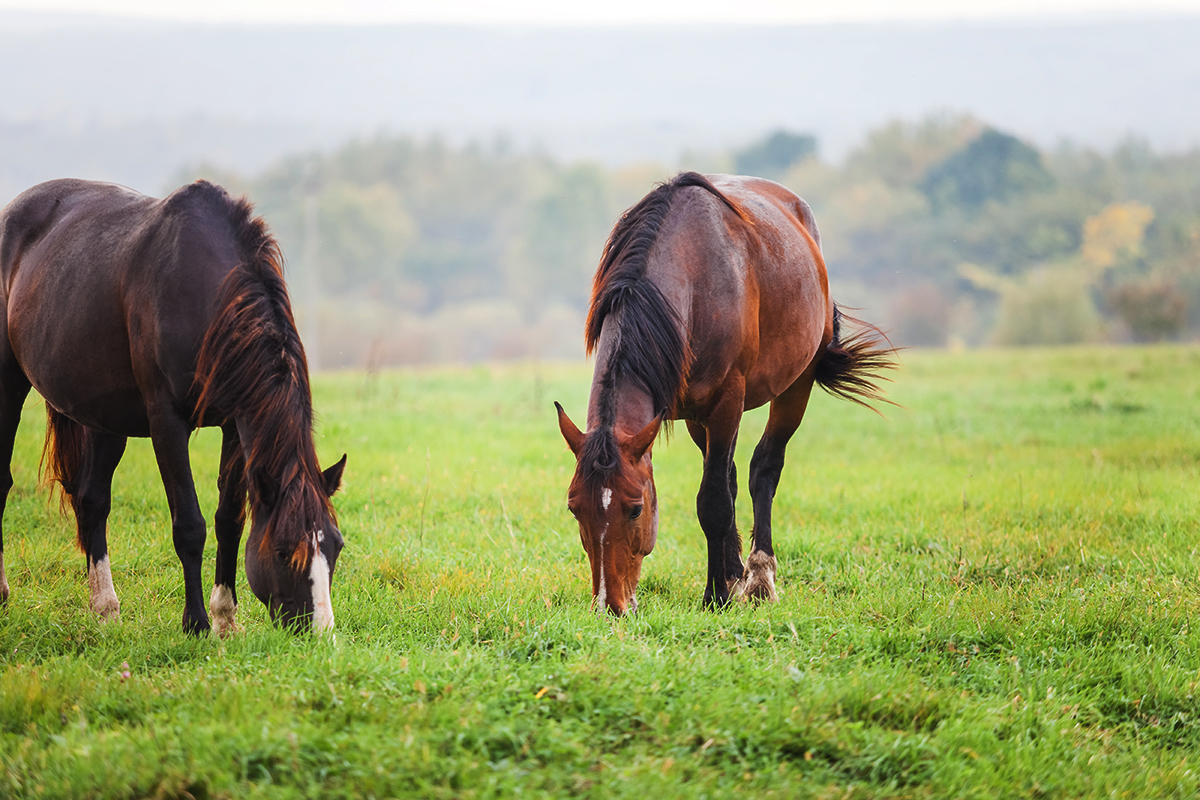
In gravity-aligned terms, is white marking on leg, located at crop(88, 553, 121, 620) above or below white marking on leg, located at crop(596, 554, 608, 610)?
below

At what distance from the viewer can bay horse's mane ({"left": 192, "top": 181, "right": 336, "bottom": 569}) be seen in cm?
369

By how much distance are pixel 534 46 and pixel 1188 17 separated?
5701cm

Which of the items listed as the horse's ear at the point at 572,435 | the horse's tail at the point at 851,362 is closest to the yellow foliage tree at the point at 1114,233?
the horse's tail at the point at 851,362

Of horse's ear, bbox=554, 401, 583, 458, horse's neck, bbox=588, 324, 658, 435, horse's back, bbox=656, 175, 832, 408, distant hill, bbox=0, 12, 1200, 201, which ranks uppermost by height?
distant hill, bbox=0, 12, 1200, 201

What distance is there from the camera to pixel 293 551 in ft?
12.0

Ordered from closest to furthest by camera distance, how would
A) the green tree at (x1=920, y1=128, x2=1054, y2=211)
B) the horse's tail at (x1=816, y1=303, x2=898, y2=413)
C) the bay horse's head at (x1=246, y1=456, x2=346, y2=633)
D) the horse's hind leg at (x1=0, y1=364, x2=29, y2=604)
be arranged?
the bay horse's head at (x1=246, y1=456, x2=346, y2=633), the horse's hind leg at (x1=0, y1=364, x2=29, y2=604), the horse's tail at (x1=816, y1=303, x2=898, y2=413), the green tree at (x1=920, y1=128, x2=1054, y2=211)

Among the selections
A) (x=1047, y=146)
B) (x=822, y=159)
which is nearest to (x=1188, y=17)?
(x=1047, y=146)

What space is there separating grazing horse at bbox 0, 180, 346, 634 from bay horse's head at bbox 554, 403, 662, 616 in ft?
3.61

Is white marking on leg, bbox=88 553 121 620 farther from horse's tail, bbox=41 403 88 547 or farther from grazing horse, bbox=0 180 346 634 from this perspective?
horse's tail, bbox=41 403 88 547

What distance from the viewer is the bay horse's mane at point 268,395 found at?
12.1ft

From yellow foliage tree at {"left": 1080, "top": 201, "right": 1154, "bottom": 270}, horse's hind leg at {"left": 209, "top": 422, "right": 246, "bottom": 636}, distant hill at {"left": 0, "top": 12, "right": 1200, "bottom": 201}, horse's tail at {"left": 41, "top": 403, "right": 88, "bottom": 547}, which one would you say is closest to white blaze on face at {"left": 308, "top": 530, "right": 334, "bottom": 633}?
horse's hind leg at {"left": 209, "top": 422, "right": 246, "bottom": 636}

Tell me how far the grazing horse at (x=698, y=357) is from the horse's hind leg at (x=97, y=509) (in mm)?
2614

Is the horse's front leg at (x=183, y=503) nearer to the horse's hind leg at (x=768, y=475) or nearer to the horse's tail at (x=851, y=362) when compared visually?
the horse's hind leg at (x=768, y=475)

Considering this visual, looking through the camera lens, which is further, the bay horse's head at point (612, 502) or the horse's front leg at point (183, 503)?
the horse's front leg at point (183, 503)
